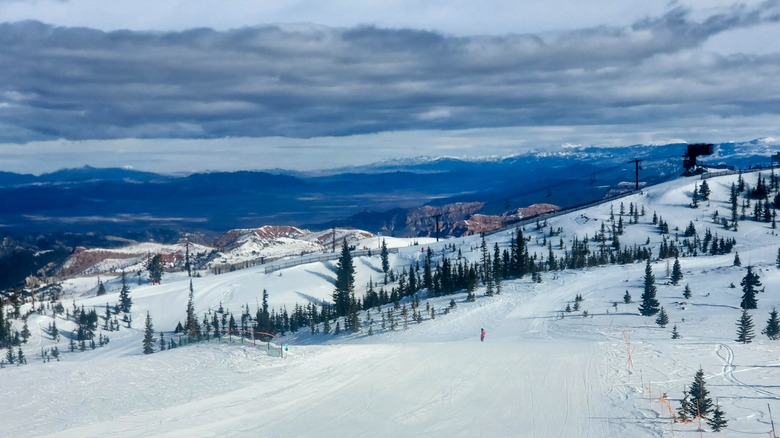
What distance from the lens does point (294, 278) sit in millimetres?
121938

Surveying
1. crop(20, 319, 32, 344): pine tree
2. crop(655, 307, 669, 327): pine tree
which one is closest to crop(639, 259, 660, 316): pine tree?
crop(655, 307, 669, 327): pine tree

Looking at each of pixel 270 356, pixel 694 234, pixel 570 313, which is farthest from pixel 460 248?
pixel 270 356

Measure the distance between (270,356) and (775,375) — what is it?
3083cm

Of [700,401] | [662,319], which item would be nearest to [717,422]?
[700,401]

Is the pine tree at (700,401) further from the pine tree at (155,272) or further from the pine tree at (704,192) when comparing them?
the pine tree at (704,192)

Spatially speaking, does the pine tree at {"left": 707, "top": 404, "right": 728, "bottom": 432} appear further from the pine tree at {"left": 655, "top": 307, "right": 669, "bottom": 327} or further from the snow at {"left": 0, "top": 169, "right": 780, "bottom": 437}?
the pine tree at {"left": 655, "top": 307, "right": 669, "bottom": 327}

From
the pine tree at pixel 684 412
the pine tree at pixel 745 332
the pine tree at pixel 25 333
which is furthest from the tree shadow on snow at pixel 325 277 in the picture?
the pine tree at pixel 684 412

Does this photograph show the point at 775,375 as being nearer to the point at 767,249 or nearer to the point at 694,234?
the point at 767,249

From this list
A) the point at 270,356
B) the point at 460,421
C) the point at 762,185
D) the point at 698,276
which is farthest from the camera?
the point at 762,185

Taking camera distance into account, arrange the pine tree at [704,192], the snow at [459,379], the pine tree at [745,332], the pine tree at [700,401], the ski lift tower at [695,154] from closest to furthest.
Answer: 1. the pine tree at [700,401]
2. the snow at [459,379]
3. the pine tree at [745,332]
4. the pine tree at [704,192]
5. the ski lift tower at [695,154]

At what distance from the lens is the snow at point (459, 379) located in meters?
30.4

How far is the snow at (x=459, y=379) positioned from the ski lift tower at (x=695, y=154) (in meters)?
114

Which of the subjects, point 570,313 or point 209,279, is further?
point 209,279

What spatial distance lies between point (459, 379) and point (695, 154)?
531ft
